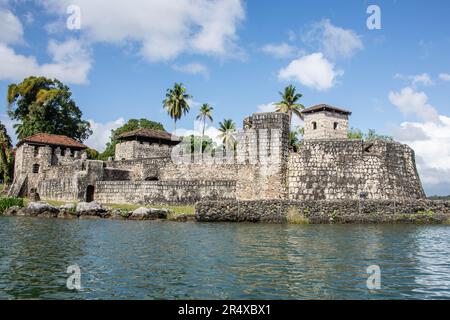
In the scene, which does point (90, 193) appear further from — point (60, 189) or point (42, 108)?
point (42, 108)

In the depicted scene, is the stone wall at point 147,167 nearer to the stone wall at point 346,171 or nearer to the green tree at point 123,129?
the stone wall at point 346,171

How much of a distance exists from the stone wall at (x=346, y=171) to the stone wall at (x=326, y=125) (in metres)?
19.1

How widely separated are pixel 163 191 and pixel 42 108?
34341 millimetres

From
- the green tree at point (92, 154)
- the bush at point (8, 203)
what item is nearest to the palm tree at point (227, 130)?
the green tree at point (92, 154)

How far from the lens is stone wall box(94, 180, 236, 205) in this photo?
3292cm

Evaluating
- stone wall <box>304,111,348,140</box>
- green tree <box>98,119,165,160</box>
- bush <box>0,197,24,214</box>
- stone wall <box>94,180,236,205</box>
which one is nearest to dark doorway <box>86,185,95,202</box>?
stone wall <box>94,180,236,205</box>

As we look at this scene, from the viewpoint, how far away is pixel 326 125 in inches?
1944

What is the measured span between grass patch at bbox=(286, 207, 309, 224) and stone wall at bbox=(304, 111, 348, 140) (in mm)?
25224

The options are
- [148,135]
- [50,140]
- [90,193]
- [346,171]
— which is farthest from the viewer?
[148,135]

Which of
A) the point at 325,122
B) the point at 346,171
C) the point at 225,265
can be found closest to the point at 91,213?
the point at 346,171

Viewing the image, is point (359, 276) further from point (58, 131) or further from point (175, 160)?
point (58, 131)

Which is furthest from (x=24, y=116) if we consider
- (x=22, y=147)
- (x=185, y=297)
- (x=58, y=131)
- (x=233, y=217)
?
(x=185, y=297)

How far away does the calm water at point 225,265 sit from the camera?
8.86 m
